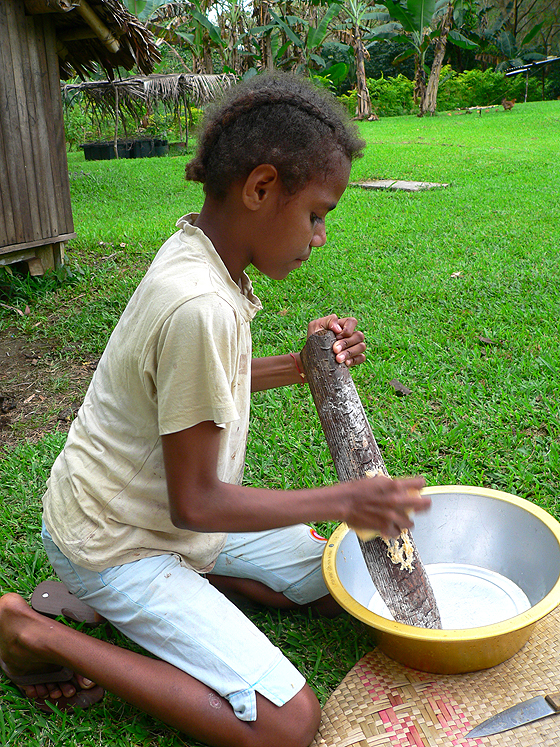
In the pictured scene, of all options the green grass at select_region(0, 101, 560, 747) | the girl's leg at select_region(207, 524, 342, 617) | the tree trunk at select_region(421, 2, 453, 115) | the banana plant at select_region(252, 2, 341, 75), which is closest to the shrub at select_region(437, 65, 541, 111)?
the tree trunk at select_region(421, 2, 453, 115)

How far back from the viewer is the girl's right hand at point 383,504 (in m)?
1.49

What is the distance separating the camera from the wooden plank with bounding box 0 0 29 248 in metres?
4.48

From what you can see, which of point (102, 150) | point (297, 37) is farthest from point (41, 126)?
point (102, 150)

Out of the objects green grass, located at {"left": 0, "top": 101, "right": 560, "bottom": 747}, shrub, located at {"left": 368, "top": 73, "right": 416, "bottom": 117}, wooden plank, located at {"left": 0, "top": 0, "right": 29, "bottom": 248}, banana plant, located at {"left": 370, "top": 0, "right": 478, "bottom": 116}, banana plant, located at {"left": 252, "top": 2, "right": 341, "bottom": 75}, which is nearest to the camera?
green grass, located at {"left": 0, "top": 101, "right": 560, "bottom": 747}

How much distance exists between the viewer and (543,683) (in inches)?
64.8

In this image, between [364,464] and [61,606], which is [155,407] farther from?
[61,606]

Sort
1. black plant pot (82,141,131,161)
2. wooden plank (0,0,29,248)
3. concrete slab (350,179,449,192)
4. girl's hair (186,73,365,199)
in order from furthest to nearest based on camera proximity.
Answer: black plant pot (82,141,131,161) < concrete slab (350,179,449,192) < wooden plank (0,0,29,248) < girl's hair (186,73,365,199)

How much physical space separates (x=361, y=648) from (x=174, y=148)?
1440cm

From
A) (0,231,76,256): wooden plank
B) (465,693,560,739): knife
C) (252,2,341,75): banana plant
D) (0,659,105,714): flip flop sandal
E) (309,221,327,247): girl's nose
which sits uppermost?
(252,2,341,75): banana plant

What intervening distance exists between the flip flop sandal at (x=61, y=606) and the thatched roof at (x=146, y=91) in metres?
11.0

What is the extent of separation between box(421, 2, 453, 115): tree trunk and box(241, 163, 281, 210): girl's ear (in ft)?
60.4

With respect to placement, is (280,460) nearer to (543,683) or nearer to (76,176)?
(543,683)

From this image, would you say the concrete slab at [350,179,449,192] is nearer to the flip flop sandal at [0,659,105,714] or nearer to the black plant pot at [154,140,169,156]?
the flip flop sandal at [0,659,105,714]

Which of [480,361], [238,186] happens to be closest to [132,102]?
[480,361]
